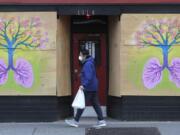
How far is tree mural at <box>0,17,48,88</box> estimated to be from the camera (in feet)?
40.1

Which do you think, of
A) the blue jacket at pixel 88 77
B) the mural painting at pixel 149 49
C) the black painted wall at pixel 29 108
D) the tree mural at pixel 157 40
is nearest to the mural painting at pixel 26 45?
the black painted wall at pixel 29 108

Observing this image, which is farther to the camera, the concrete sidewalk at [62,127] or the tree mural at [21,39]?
the tree mural at [21,39]

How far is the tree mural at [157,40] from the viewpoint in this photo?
12.2 metres

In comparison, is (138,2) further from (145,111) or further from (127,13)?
(145,111)

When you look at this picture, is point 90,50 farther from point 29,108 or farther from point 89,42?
point 29,108

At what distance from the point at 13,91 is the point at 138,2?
3480 millimetres

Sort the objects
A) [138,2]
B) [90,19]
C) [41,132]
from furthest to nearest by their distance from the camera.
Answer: [90,19] < [138,2] < [41,132]

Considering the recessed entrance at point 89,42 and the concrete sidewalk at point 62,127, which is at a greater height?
the recessed entrance at point 89,42

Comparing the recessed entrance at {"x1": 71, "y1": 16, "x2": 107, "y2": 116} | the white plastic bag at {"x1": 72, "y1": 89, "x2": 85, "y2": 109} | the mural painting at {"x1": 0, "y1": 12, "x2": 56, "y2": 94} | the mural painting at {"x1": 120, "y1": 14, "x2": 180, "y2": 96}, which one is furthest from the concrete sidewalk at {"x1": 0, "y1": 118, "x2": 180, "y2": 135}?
the recessed entrance at {"x1": 71, "y1": 16, "x2": 107, "y2": 116}

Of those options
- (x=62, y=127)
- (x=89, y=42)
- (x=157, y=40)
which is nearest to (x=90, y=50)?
(x=89, y=42)

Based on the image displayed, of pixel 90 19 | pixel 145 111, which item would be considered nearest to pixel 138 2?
pixel 90 19

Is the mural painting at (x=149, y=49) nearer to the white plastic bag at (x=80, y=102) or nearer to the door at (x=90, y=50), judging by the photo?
the door at (x=90, y=50)

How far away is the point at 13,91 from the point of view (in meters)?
12.3

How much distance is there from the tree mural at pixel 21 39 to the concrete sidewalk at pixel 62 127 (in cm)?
98
